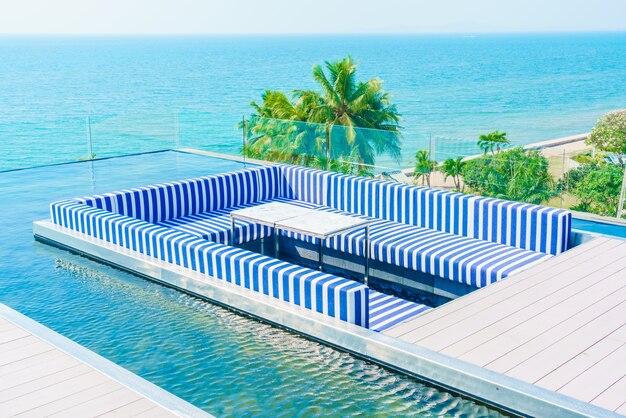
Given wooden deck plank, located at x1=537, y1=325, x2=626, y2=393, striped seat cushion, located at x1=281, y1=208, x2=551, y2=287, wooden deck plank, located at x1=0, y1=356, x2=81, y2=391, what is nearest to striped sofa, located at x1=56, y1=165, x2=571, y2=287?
striped seat cushion, located at x1=281, y1=208, x2=551, y2=287

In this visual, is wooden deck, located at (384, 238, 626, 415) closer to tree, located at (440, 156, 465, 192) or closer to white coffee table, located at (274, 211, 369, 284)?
white coffee table, located at (274, 211, 369, 284)

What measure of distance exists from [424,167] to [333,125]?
1.88m

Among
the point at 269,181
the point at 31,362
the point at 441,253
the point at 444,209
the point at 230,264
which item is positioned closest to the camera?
the point at 31,362

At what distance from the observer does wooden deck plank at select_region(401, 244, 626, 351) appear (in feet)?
Answer: 20.7

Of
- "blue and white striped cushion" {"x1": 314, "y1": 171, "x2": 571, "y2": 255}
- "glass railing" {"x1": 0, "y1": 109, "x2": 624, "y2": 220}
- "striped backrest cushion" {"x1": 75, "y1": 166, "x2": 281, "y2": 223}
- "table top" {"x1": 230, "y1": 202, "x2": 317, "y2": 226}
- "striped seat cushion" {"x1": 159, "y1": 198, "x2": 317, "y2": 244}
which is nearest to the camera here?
"blue and white striped cushion" {"x1": 314, "y1": 171, "x2": 571, "y2": 255}

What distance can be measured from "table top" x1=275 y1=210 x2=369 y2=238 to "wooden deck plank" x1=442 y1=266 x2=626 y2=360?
7.24 ft

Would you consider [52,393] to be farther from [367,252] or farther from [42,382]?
[367,252]

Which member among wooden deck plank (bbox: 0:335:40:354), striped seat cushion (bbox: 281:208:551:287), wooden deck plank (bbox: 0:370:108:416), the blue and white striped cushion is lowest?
wooden deck plank (bbox: 0:370:108:416)

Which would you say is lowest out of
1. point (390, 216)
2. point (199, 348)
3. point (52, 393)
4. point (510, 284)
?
point (199, 348)

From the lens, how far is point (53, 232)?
987 cm

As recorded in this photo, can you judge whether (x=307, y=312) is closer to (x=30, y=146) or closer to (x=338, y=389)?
(x=338, y=389)

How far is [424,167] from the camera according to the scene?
43.3 ft

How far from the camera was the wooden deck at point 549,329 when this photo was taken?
561 cm

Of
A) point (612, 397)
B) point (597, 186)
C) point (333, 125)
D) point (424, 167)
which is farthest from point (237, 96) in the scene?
point (612, 397)
